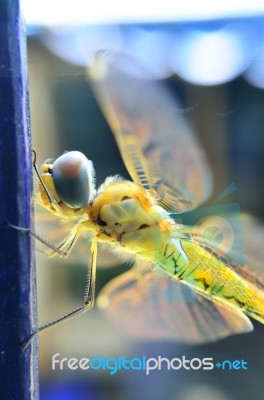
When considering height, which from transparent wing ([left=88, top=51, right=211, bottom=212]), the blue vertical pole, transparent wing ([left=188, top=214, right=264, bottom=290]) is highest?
transparent wing ([left=88, top=51, right=211, bottom=212])

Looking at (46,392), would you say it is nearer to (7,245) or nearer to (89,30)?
(89,30)

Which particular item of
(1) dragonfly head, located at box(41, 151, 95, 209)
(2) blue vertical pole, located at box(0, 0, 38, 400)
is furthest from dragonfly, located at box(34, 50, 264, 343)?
(2) blue vertical pole, located at box(0, 0, 38, 400)

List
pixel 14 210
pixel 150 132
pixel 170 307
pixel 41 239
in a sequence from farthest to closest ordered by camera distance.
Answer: pixel 170 307 → pixel 150 132 → pixel 41 239 → pixel 14 210

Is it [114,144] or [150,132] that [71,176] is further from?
[114,144]

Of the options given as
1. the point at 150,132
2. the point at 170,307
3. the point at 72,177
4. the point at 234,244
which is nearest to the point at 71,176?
the point at 72,177

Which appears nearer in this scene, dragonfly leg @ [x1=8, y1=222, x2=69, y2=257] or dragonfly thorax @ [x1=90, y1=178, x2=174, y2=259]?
dragonfly leg @ [x1=8, y1=222, x2=69, y2=257]

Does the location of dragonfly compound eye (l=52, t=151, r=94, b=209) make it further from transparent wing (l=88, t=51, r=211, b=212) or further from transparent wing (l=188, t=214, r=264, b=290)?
transparent wing (l=188, t=214, r=264, b=290)

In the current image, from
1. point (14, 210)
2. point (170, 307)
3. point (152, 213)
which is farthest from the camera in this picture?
point (170, 307)

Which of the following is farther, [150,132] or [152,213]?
[152,213]
